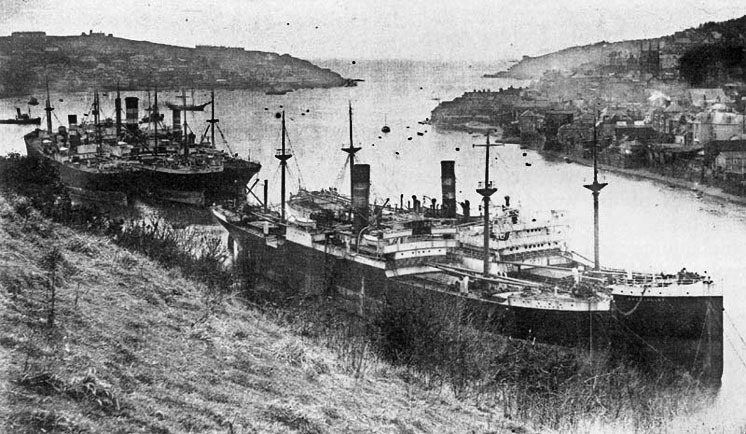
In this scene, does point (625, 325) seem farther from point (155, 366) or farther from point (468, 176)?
point (468, 176)

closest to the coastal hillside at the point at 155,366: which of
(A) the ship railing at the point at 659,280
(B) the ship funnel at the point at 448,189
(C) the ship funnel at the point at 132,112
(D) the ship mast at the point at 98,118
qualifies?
(A) the ship railing at the point at 659,280

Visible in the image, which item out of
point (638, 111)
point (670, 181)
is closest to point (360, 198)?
point (670, 181)

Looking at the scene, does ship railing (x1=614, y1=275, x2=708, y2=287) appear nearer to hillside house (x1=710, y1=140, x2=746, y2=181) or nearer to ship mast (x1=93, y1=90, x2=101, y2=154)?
hillside house (x1=710, y1=140, x2=746, y2=181)

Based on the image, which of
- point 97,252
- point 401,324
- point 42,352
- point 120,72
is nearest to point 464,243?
point 401,324

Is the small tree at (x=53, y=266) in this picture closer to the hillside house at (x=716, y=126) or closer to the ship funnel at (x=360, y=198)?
the ship funnel at (x=360, y=198)

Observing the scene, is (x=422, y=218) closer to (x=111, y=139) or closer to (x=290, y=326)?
(x=290, y=326)

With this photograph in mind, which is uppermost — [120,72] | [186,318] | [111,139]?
[120,72]
